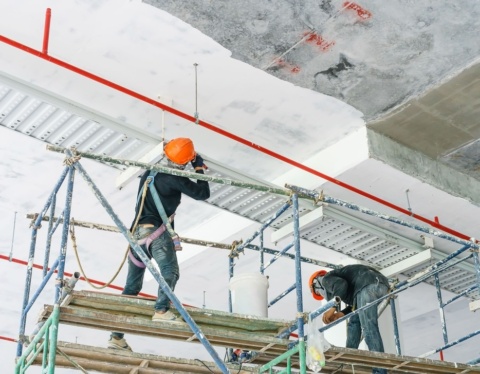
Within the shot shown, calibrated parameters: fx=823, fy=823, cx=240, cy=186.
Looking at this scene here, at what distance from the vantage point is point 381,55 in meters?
8.86

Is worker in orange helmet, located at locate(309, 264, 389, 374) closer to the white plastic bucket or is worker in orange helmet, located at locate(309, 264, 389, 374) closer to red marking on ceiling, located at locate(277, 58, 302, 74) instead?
the white plastic bucket

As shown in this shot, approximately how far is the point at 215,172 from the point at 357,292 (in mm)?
2049

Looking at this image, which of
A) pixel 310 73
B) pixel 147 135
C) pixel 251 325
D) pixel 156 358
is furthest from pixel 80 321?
pixel 310 73

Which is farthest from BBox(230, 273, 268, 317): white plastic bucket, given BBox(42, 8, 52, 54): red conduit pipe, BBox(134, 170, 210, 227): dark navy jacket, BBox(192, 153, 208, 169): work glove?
BBox(42, 8, 52, 54): red conduit pipe

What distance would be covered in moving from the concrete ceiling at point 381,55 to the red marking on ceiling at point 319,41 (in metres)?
0.01

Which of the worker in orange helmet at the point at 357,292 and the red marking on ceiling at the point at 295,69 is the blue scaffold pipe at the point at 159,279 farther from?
the red marking on ceiling at the point at 295,69

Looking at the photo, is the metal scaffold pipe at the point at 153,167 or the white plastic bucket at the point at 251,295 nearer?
the metal scaffold pipe at the point at 153,167

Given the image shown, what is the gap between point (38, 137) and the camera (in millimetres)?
8703

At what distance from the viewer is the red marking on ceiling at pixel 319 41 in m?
8.56

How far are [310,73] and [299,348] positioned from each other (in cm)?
324

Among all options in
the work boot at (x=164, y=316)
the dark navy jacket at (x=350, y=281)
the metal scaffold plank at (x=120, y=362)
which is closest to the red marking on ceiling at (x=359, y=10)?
the dark navy jacket at (x=350, y=281)

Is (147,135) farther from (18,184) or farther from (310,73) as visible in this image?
(18,184)

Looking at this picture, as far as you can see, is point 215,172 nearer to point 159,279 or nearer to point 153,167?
point 153,167

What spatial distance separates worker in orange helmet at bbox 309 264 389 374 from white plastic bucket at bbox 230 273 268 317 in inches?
38.1
